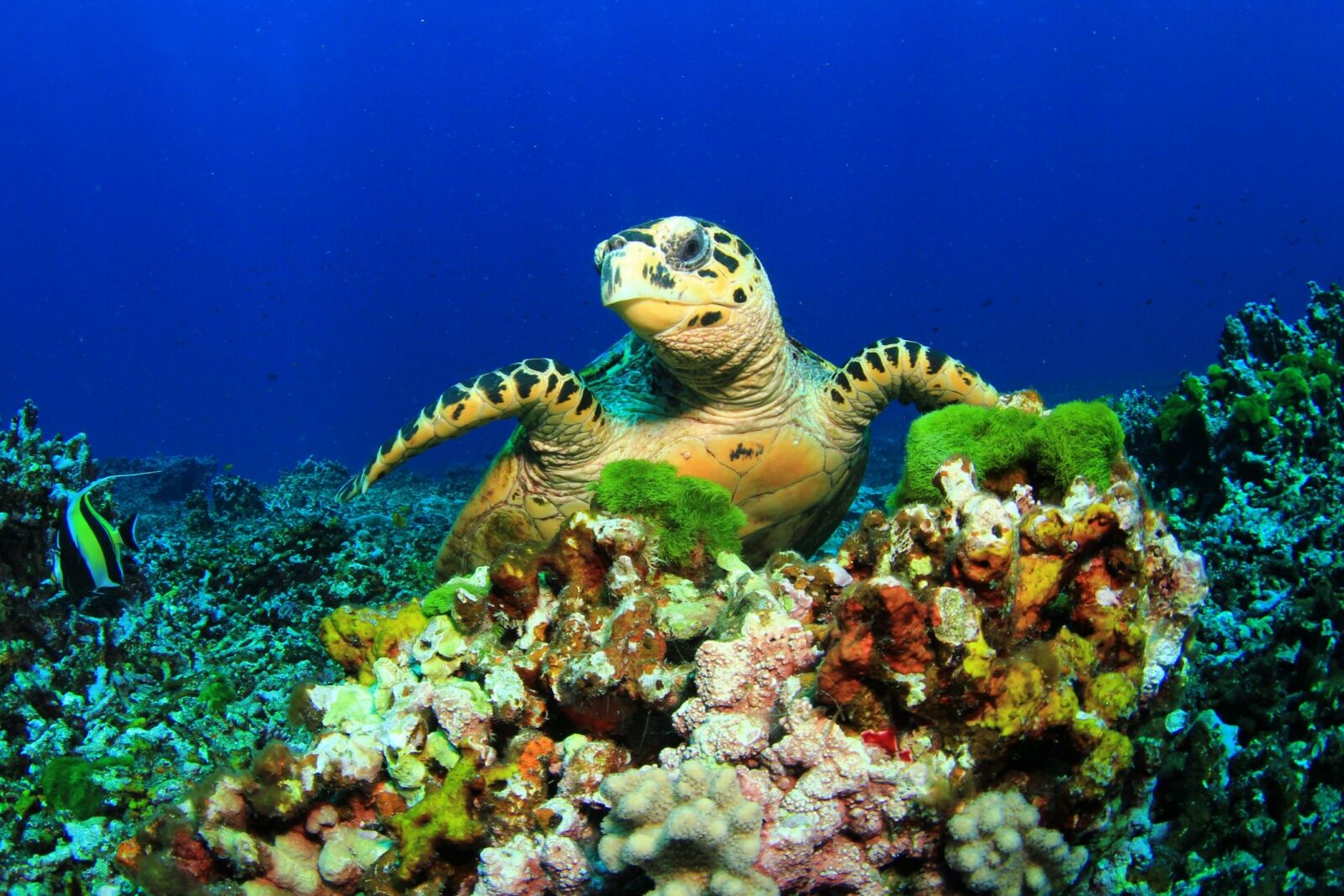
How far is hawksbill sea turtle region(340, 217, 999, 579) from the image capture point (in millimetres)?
2996

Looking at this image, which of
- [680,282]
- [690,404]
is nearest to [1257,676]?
[680,282]

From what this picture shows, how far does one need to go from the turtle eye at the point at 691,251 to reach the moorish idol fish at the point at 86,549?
8.64ft

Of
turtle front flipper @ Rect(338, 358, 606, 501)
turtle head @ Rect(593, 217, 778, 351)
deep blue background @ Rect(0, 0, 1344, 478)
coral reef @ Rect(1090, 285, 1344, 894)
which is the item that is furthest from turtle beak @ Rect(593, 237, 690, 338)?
deep blue background @ Rect(0, 0, 1344, 478)

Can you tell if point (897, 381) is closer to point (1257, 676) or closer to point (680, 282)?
point (680, 282)

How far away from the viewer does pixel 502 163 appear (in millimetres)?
118812

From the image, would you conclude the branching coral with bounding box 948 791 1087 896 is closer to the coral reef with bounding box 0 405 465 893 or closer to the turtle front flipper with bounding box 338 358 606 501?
the coral reef with bounding box 0 405 465 893

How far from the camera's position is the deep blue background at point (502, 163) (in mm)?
88125

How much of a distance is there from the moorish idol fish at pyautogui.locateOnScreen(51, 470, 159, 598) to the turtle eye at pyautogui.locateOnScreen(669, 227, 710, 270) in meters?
2.63

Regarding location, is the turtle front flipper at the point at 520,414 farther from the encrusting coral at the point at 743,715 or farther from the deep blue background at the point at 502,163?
the deep blue background at the point at 502,163

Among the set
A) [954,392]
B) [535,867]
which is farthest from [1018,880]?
[954,392]

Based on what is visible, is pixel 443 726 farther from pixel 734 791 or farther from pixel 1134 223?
pixel 1134 223

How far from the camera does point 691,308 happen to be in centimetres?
298

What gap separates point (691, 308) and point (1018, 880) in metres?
2.25

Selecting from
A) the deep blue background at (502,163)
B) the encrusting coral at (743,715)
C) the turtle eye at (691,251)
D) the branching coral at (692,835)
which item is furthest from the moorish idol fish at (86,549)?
the deep blue background at (502,163)
